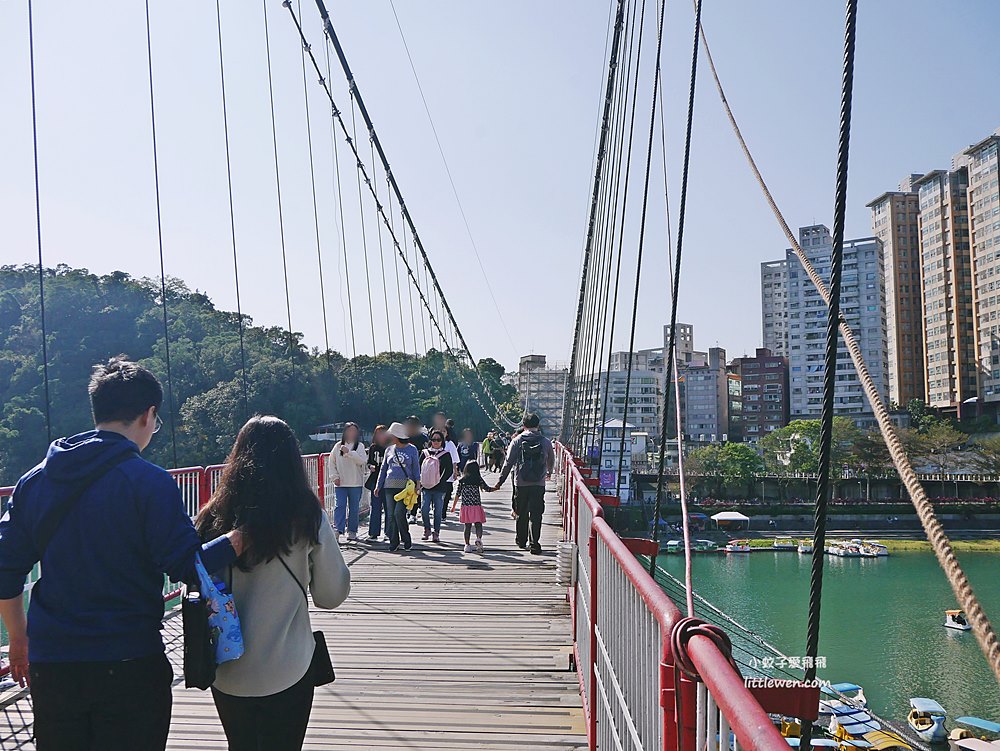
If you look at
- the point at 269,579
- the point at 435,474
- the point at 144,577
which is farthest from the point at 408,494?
the point at 144,577

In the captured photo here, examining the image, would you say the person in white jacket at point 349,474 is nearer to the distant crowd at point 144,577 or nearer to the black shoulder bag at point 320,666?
the black shoulder bag at point 320,666

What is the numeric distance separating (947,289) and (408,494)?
2442 inches

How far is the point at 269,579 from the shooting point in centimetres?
193

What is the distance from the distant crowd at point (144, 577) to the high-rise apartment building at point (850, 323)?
233 ft

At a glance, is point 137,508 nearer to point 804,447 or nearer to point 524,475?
point 524,475

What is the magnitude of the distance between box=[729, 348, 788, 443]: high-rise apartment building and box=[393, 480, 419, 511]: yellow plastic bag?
261 ft

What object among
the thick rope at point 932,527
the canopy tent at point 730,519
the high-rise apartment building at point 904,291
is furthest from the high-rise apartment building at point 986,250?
the thick rope at point 932,527

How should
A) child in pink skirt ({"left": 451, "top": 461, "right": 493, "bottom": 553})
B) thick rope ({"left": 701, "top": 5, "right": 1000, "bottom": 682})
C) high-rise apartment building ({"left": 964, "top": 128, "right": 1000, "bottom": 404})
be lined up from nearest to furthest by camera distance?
thick rope ({"left": 701, "top": 5, "right": 1000, "bottom": 682}) < child in pink skirt ({"left": 451, "top": 461, "right": 493, "bottom": 553}) < high-rise apartment building ({"left": 964, "top": 128, "right": 1000, "bottom": 404})

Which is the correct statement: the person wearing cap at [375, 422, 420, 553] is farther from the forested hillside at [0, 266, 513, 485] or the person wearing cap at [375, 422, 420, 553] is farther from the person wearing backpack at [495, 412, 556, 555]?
the forested hillside at [0, 266, 513, 485]

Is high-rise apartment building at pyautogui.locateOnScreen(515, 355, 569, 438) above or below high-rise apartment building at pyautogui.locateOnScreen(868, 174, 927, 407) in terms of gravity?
below

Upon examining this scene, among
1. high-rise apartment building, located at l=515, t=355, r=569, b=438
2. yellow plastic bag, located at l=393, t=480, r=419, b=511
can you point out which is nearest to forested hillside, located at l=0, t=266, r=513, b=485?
yellow plastic bag, located at l=393, t=480, r=419, b=511

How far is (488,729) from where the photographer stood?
10.4 feet

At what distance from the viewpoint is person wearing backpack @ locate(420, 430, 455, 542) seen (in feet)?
24.2

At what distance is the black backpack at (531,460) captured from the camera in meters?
6.46
